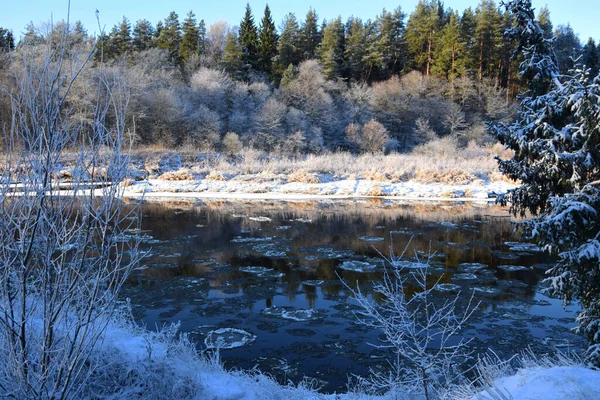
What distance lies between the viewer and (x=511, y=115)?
4428 centimetres

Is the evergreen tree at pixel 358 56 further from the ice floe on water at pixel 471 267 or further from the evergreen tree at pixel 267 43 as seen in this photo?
the ice floe on water at pixel 471 267

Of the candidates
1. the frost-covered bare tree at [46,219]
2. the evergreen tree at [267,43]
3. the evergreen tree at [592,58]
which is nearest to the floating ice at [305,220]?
the frost-covered bare tree at [46,219]

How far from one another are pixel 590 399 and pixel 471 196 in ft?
70.8

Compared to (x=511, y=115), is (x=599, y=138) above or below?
below

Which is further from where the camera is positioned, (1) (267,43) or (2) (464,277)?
(1) (267,43)

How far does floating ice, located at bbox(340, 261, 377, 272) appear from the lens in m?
10.2

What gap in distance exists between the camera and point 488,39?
48.6 m

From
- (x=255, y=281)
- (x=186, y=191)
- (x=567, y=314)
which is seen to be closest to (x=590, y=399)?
(x=567, y=314)

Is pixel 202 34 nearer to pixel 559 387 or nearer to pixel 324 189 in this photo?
pixel 324 189

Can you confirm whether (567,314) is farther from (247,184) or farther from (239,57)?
(239,57)

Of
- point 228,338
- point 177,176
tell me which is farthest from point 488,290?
point 177,176

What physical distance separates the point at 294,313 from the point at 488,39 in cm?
4998

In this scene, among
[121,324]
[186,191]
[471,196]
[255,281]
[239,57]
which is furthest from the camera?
[239,57]

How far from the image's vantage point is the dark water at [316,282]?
629cm
